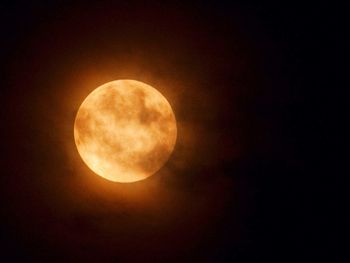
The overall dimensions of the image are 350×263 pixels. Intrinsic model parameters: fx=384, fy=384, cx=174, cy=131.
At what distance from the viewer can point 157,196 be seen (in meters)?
5.15

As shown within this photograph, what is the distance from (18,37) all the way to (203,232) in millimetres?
3506

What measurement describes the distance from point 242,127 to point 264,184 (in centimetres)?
86

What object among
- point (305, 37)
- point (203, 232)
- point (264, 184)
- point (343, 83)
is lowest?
point (203, 232)

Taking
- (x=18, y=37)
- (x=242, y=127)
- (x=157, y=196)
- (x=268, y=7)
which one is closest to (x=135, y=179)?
(x=157, y=196)

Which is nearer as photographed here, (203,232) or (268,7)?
(268,7)

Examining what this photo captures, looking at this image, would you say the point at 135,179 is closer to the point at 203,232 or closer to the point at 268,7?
the point at 203,232

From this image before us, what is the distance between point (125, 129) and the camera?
172 inches

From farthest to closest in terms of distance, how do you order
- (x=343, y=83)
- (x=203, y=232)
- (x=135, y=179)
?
(x=203, y=232) < (x=343, y=83) < (x=135, y=179)

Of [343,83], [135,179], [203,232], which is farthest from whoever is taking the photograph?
[203,232]

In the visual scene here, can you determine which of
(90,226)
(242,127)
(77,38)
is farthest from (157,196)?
(77,38)

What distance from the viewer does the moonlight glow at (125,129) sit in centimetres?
438

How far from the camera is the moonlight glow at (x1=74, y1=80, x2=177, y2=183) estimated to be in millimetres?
4383

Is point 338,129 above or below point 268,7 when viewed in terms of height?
below

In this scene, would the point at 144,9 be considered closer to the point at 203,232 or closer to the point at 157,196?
the point at 157,196
